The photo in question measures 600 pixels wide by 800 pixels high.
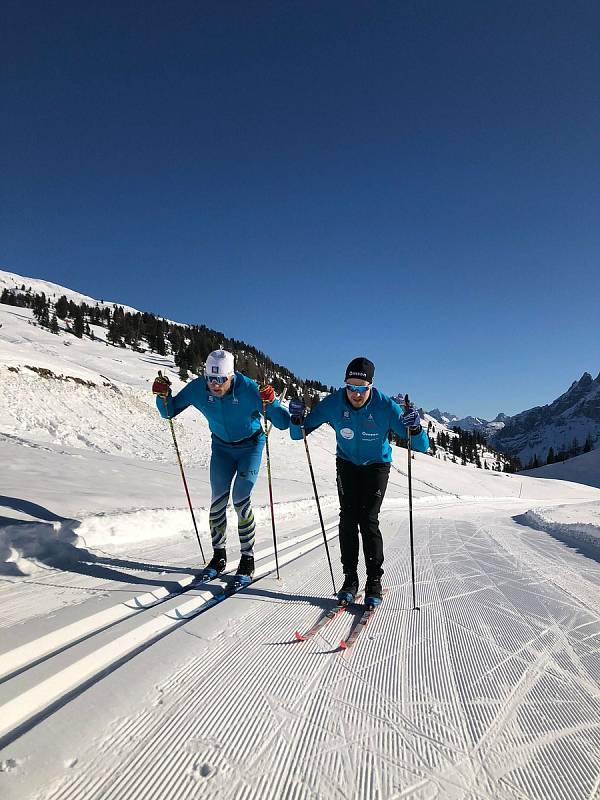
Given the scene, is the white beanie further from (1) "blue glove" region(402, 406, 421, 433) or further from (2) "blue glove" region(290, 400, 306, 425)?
(1) "blue glove" region(402, 406, 421, 433)

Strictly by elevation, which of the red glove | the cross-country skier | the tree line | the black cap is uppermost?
the tree line

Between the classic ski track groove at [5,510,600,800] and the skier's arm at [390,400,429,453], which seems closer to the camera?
the classic ski track groove at [5,510,600,800]

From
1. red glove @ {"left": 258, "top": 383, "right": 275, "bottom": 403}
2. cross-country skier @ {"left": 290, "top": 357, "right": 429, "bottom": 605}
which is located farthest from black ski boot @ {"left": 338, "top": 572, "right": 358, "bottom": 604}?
red glove @ {"left": 258, "top": 383, "right": 275, "bottom": 403}

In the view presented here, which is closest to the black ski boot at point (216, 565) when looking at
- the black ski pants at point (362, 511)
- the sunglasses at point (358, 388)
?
the black ski pants at point (362, 511)

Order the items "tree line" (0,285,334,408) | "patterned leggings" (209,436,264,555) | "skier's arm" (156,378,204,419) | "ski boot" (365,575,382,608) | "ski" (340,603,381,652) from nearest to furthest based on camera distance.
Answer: "ski" (340,603,381,652) → "ski boot" (365,575,382,608) → "patterned leggings" (209,436,264,555) → "skier's arm" (156,378,204,419) → "tree line" (0,285,334,408)

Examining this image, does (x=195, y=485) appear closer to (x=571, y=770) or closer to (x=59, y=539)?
(x=59, y=539)

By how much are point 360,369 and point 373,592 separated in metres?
2.09

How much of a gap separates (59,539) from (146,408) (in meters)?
26.8

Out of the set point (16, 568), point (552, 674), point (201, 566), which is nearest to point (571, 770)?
point (552, 674)

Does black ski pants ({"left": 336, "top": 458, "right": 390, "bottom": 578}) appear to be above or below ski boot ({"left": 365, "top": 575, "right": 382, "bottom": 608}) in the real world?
above

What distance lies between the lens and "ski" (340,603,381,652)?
309 centimetres

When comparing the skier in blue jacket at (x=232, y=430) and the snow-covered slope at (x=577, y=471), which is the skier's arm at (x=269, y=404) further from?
the snow-covered slope at (x=577, y=471)

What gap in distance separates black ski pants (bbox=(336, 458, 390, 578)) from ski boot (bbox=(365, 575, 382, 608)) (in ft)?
0.17

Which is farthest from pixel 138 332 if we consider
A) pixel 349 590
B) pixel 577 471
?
pixel 349 590
